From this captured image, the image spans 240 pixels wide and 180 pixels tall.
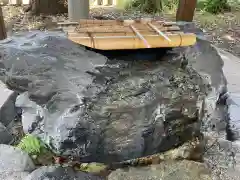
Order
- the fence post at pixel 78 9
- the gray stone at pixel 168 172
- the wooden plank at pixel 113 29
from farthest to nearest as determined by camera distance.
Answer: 1. the fence post at pixel 78 9
2. the wooden plank at pixel 113 29
3. the gray stone at pixel 168 172

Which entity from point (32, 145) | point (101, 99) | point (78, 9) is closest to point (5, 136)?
point (32, 145)

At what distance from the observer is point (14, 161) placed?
2.31 metres

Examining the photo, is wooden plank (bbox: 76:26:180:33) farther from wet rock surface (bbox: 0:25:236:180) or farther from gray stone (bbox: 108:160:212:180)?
gray stone (bbox: 108:160:212:180)

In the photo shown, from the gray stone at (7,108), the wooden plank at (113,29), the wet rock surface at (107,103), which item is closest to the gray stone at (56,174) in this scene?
the wet rock surface at (107,103)

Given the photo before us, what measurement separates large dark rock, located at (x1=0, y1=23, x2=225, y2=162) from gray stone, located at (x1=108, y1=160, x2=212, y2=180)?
11 cm

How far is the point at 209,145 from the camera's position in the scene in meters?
2.65

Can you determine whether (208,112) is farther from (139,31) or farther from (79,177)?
(79,177)

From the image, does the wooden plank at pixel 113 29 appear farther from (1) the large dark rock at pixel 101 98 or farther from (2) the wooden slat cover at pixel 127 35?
(1) the large dark rock at pixel 101 98

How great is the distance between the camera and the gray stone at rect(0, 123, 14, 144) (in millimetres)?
2584

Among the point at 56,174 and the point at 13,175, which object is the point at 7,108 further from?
the point at 56,174

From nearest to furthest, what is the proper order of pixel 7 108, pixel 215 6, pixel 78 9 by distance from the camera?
pixel 7 108 → pixel 78 9 → pixel 215 6

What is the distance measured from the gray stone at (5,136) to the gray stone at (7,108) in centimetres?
19

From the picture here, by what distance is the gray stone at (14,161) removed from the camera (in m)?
2.28

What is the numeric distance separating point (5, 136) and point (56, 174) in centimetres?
66
